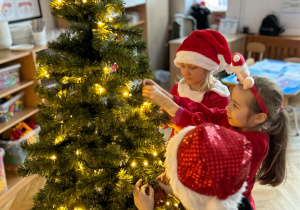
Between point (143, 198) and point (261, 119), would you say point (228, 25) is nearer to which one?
point (261, 119)

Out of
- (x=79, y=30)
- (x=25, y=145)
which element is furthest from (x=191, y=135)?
(x=25, y=145)

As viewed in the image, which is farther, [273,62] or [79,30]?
[273,62]

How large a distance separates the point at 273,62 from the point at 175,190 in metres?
3.13

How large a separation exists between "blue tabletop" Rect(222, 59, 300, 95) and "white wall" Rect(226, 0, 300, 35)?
3.46 ft

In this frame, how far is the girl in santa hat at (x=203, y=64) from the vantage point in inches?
51.7

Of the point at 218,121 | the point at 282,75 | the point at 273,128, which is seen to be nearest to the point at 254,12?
the point at 282,75

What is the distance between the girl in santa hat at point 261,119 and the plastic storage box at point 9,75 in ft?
5.37

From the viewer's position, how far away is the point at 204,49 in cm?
134

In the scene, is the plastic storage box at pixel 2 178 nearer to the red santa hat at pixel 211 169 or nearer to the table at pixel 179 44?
the red santa hat at pixel 211 169

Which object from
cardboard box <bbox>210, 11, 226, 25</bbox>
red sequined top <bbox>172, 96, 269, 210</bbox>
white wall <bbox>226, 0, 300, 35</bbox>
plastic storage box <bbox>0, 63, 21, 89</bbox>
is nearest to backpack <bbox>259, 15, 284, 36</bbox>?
white wall <bbox>226, 0, 300, 35</bbox>

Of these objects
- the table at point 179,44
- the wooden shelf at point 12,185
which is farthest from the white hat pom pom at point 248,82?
the table at point 179,44

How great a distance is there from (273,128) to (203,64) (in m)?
0.50

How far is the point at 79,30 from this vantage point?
3.02 feet

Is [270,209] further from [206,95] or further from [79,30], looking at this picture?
[79,30]
